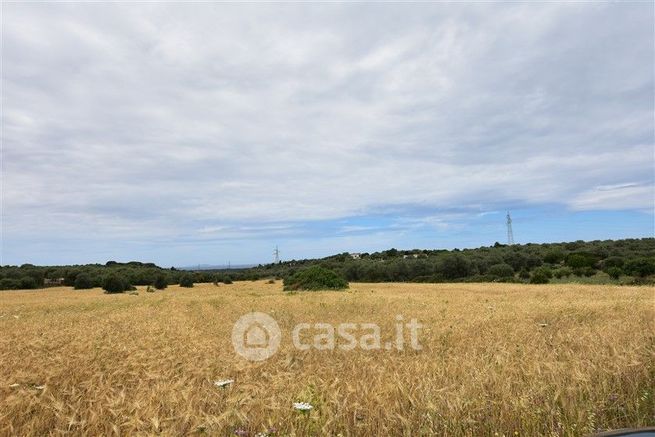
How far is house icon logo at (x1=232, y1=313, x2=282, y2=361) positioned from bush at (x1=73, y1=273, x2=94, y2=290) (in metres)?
35.9

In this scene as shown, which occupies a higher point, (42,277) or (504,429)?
(42,277)

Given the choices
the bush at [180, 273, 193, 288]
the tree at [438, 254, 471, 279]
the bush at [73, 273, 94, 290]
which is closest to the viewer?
the bush at [73, 273, 94, 290]

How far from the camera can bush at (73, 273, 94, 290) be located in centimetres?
4362

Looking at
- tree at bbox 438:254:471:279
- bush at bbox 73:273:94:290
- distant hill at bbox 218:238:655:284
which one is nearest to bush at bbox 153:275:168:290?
bush at bbox 73:273:94:290

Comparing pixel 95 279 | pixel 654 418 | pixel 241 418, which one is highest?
pixel 95 279

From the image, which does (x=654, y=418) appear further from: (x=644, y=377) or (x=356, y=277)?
(x=356, y=277)

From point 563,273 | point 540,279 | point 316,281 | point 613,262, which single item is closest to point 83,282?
point 316,281

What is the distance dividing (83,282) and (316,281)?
77.5ft

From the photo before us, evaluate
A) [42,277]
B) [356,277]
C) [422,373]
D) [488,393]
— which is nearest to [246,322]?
[422,373]

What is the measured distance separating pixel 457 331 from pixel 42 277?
50732 mm

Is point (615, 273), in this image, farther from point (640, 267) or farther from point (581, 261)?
point (581, 261)

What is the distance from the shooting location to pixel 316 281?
127ft

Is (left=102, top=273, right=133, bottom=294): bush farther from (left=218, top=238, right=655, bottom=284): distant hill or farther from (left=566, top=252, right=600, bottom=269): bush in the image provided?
(left=566, top=252, right=600, bottom=269): bush

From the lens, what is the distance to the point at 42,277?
4806cm
